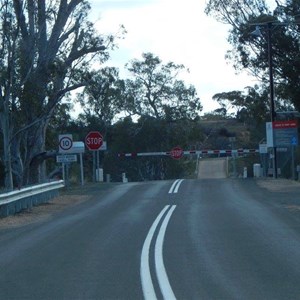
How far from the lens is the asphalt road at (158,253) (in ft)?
37.3

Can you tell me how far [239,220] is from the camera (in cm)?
2091

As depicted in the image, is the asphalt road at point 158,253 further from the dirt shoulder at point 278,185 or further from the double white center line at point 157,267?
the dirt shoulder at point 278,185

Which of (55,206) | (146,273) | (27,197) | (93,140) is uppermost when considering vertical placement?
(93,140)

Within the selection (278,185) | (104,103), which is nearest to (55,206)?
(278,185)

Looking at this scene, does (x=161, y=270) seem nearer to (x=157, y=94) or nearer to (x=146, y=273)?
(x=146, y=273)

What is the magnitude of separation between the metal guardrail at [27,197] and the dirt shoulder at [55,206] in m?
0.20

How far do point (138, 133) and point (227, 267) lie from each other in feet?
176

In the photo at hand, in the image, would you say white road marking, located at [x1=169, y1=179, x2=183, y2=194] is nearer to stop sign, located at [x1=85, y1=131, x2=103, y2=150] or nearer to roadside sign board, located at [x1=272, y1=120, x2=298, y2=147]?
stop sign, located at [x1=85, y1=131, x2=103, y2=150]

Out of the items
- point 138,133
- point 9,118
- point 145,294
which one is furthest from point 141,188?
→ point 138,133

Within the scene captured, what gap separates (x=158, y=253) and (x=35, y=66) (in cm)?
2084

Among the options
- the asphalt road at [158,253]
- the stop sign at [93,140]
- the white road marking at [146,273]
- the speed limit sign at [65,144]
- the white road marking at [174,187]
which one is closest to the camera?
the white road marking at [146,273]

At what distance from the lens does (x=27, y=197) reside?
1050 inches

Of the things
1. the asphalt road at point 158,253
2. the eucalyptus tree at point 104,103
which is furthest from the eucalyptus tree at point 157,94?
the asphalt road at point 158,253

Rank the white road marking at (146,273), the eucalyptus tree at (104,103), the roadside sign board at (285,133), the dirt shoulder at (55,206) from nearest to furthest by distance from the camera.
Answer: the white road marking at (146,273) < the dirt shoulder at (55,206) < the roadside sign board at (285,133) < the eucalyptus tree at (104,103)
